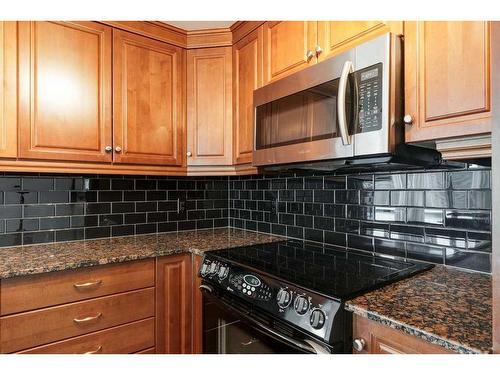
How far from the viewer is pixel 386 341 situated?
849 mm

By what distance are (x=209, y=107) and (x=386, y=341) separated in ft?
5.26

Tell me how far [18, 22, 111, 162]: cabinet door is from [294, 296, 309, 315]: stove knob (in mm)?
1289

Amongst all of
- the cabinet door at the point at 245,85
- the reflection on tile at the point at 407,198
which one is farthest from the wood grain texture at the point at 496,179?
the cabinet door at the point at 245,85

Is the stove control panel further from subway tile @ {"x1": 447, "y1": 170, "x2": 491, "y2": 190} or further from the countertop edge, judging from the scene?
subway tile @ {"x1": 447, "y1": 170, "x2": 491, "y2": 190}

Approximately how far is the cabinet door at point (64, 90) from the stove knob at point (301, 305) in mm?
1289

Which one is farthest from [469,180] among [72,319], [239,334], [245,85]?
[72,319]

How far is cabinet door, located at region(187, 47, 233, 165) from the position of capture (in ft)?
6.47

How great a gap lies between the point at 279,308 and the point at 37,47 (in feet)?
5.47

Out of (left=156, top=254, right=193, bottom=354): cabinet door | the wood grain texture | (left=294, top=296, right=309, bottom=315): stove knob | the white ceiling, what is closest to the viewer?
the wood grain texture

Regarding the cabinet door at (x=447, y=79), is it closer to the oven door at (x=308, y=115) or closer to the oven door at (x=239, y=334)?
the oven door at (x=308, y=115)

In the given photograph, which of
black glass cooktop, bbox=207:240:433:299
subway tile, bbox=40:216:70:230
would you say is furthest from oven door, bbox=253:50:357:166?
subway tile, bbox=40:216:70:230

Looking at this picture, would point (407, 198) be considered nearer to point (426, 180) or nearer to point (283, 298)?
point (426, 180)

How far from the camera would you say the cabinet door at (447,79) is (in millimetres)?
891
